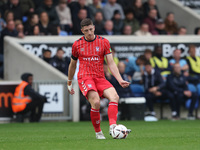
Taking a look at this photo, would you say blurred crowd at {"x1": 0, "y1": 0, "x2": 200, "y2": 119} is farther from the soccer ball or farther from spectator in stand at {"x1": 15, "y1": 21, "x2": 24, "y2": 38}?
the soccer ball

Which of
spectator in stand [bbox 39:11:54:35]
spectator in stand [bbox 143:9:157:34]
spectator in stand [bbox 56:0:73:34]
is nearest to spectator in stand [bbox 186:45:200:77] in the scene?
spectator in stand [bbox 143:9:157:34]

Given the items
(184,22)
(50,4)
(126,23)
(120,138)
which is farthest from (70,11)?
(120,138)

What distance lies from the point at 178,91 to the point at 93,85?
963 centimetres

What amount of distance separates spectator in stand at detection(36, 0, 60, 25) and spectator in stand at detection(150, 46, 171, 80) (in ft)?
11.8

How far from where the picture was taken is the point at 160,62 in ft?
64.8

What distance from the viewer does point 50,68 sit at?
17938mm

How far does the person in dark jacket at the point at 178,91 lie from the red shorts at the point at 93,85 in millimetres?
9238

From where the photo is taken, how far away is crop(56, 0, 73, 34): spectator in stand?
65.8ft

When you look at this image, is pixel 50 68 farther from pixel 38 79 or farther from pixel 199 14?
pixel 199 14

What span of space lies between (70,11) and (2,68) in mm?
3523

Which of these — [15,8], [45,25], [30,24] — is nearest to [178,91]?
[45,25]

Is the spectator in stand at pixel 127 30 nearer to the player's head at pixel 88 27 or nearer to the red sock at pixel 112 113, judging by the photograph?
the player's head at pixel 88 27

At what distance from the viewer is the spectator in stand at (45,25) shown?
62.8 feet

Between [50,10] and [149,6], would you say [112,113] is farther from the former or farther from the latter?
[149,6]
